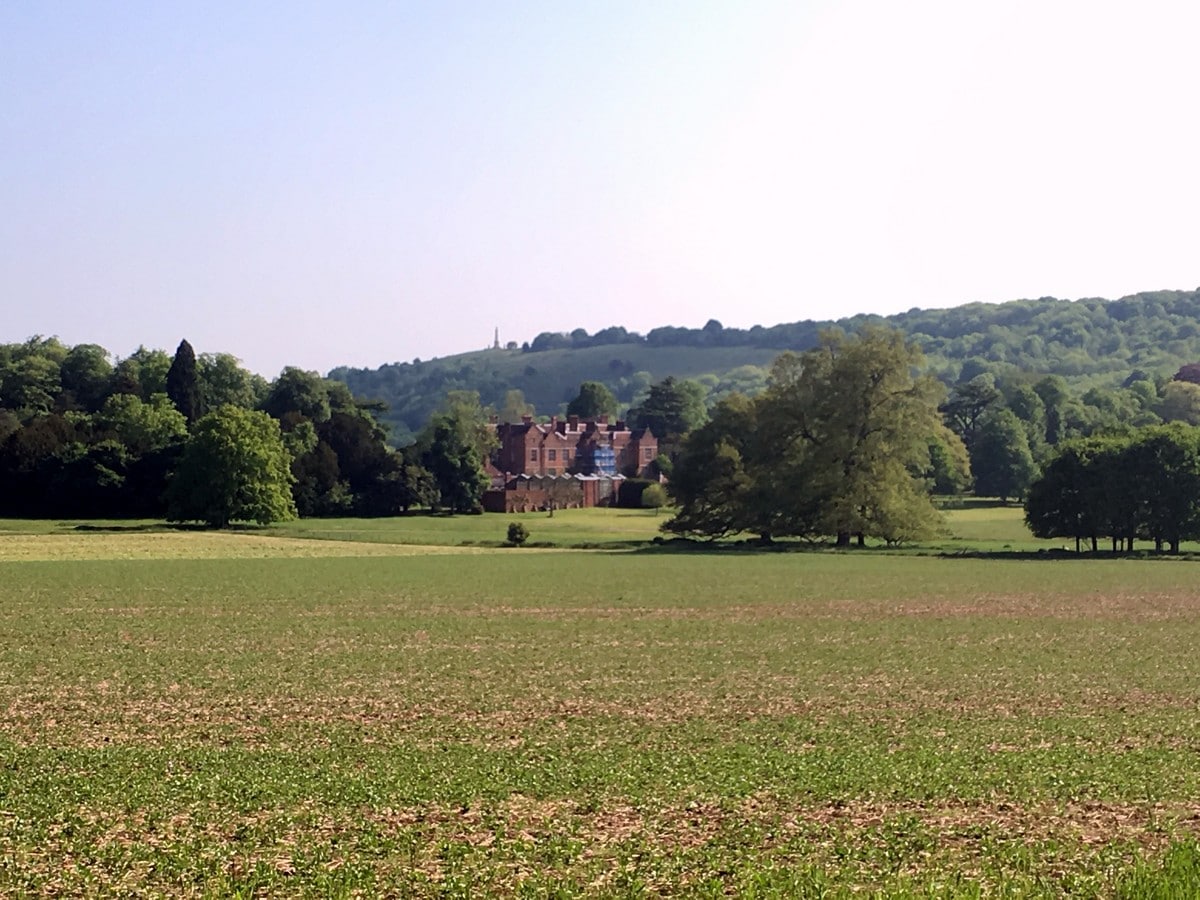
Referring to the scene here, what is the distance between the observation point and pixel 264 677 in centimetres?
2970

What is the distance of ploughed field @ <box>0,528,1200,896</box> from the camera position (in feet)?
48.1

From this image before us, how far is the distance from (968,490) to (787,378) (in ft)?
235

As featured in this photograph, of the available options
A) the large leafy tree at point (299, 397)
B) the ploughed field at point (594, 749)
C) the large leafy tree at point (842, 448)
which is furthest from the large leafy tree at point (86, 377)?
the ploughed field at point (594, 749)

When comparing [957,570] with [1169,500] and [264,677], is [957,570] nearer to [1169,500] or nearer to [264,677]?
[1169,500]

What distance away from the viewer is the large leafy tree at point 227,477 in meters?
102

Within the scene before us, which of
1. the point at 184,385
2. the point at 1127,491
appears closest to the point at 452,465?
the point at 184,385

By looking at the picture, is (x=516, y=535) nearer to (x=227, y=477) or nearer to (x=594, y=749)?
(x=227, y=477)

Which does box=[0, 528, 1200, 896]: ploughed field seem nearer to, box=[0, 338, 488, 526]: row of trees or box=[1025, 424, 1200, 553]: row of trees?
box=[1025, 424, 1200, 553]: row of trees

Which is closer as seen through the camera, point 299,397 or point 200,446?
point 200,446

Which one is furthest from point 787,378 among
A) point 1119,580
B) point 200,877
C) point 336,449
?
point 200,877

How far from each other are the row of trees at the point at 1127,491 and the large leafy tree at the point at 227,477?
183 ft

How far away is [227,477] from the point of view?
102438 mm

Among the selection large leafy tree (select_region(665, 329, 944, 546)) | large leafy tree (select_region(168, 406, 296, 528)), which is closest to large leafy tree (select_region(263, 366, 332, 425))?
large leafy tree (select_region(168, 406, 296, 528))

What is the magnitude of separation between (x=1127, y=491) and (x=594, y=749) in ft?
236
